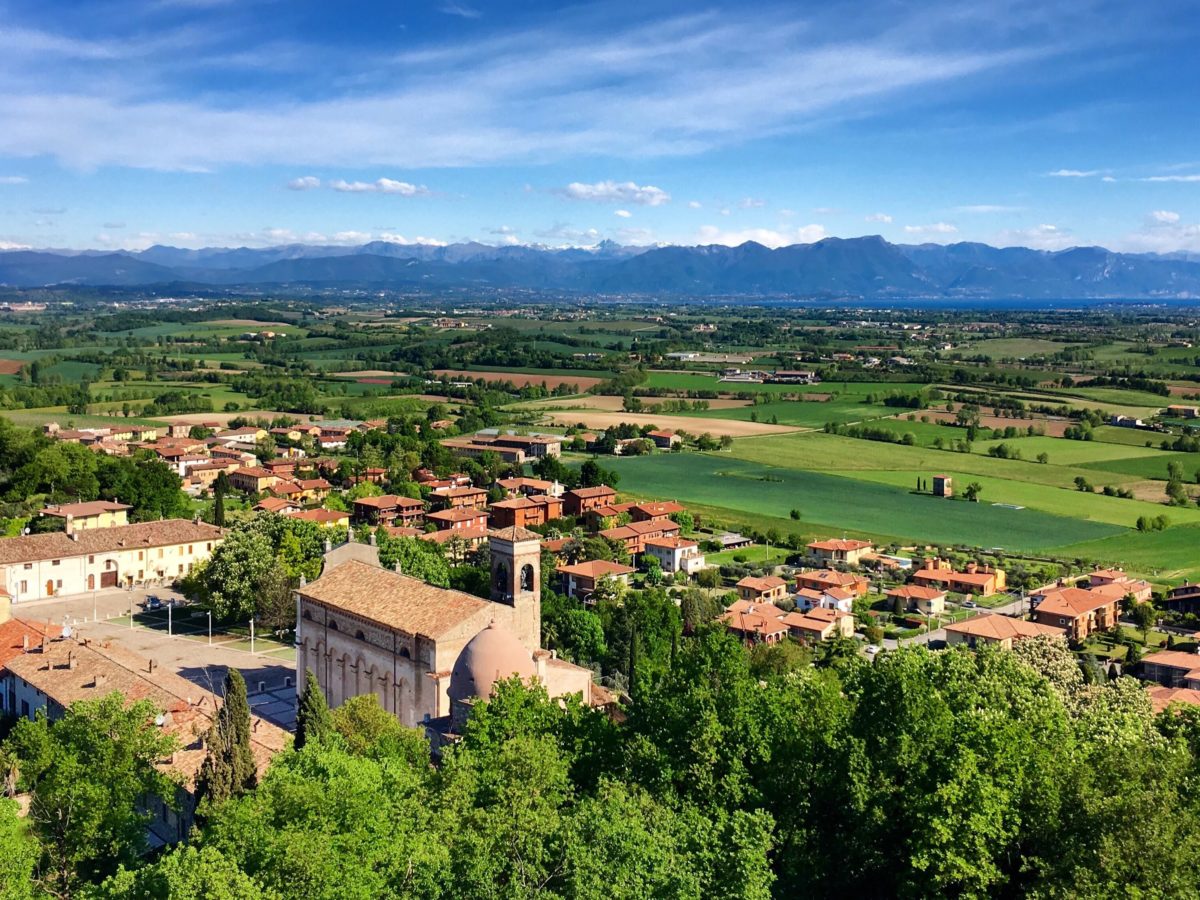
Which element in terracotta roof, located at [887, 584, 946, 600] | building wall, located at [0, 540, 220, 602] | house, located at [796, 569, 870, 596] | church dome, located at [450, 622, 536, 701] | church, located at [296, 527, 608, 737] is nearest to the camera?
church dome, located at [450, 622, 536, 701]

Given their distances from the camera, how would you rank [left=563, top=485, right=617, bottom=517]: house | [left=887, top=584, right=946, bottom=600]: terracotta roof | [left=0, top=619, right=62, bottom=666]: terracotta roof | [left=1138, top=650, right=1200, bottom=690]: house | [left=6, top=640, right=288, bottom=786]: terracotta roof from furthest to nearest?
[left=563, top=485, right=617, bottom=517]: house → [left=887, top=584, right=946, bottom=600]: terracotta roof → [left=1138, top=650, right=1200, bottom=690]: house → [left=0, top=619, right=62, bottom=666]: terracotta roof → [left=6, top=640, right=288, bottom=786]: terracotta roof

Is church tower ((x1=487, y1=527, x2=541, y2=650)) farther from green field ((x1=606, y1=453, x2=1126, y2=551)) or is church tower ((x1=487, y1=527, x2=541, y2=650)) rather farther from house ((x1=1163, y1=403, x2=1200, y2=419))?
house ((x1=1163, y1=403, x2=1200, y2=419))

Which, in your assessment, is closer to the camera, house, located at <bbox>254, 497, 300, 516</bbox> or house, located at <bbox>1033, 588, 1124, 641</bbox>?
house, located at <bbox>1033, 588, 1124, 641</bbox>

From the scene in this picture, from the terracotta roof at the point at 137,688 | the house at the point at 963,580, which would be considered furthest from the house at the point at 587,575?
the terracotta roof at the point at 137,688

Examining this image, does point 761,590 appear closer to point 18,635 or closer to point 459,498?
point 459,498

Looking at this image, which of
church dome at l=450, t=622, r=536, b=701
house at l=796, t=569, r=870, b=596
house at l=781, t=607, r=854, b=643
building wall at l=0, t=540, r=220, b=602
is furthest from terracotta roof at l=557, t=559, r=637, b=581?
church dome at l=450, t=622, r=536, b=701

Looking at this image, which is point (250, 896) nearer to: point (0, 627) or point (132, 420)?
point (0, 627)

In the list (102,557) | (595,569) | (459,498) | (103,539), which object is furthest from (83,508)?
(595,569)
